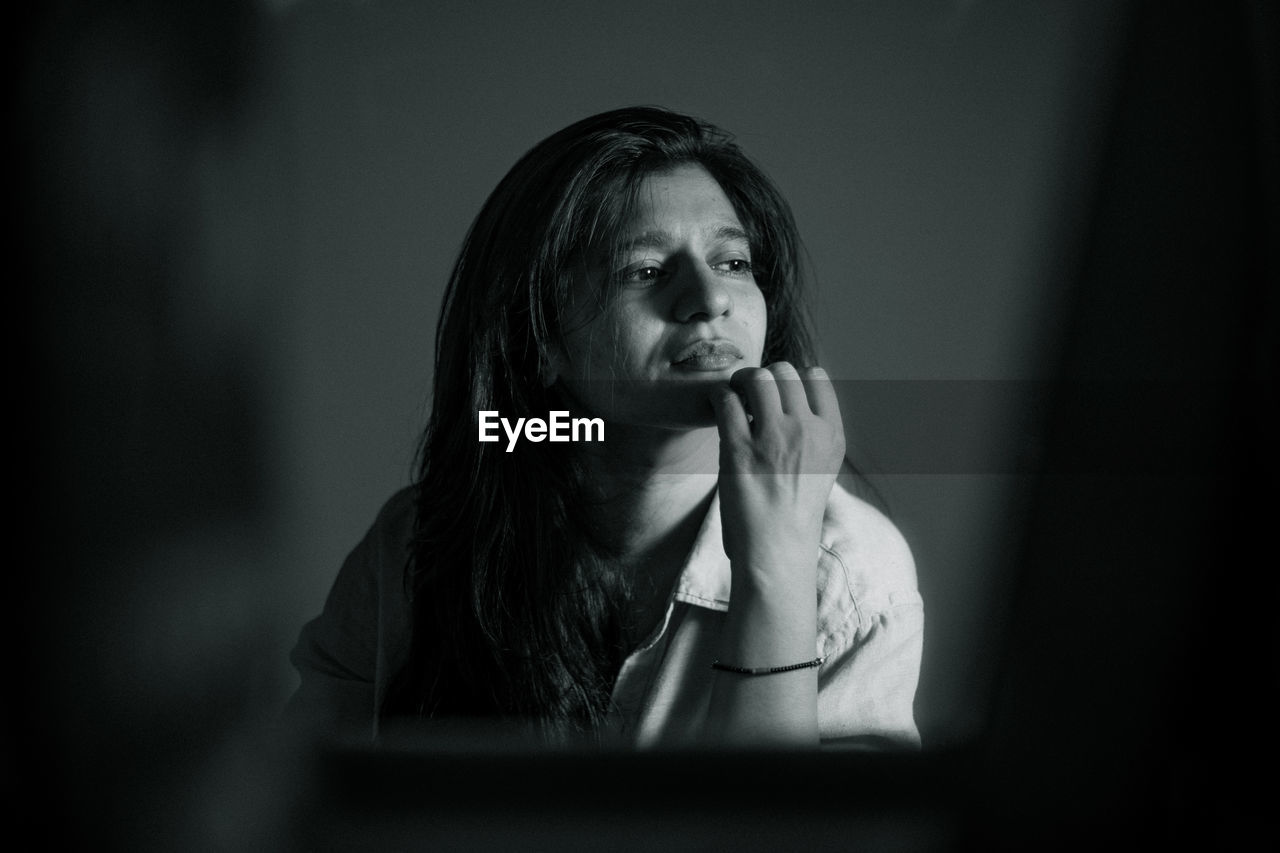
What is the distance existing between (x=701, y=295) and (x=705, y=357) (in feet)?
0.14

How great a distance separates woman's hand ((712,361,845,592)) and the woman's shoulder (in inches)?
2.9

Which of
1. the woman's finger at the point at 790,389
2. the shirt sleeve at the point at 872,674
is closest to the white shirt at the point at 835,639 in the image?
the shirt sleeve at the point at 872,674

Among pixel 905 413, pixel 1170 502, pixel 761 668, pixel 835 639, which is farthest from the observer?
pixel 835 639

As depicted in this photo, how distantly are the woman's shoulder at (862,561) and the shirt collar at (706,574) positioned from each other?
79mm

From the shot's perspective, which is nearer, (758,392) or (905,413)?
(905,413)

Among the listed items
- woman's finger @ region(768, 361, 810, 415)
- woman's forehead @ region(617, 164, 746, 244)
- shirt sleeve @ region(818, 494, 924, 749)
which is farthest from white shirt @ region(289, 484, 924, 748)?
woman's forehead @ region(617, 164, 746, 244)

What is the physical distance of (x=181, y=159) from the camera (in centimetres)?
29

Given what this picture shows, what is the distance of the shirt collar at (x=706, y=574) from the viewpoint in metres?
0.69

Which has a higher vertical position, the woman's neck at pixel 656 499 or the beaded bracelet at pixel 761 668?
the woman's neck at pixel 656 499

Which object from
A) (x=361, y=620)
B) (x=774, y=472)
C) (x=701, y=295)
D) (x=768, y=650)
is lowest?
(x=361, y=620)

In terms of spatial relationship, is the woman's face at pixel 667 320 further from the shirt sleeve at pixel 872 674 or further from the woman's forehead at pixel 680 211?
the shirt sleeve at pixel 872 674

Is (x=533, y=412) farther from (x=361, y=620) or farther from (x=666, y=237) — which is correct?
(x=361, y=620)

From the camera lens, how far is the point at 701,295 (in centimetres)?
58

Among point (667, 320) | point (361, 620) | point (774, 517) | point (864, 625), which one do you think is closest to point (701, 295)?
point (667, 320)
